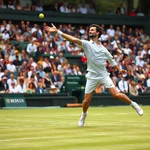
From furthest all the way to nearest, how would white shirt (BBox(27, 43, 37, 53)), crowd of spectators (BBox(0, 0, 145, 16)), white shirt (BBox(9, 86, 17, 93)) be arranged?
crowd of spectators (BBox(0, 0, 145, 16)) < white shirt (BBox(27, 43, 37, 53)) < white shirt (BBox(9, 86, 17, 93))

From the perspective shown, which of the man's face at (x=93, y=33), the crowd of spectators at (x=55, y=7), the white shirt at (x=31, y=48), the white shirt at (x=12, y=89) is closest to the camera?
the man's face at (x=93, y=33)

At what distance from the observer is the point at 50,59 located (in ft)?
97.1

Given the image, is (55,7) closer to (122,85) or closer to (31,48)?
(31,48)

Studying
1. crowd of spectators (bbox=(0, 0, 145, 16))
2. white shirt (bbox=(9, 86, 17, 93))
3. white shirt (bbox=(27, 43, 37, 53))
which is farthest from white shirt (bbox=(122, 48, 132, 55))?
white shirt (bbox=(9, 86, 17, 93))

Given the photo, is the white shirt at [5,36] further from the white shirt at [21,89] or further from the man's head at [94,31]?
the man's head at [94,31]

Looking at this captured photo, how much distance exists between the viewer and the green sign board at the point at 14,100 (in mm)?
25719

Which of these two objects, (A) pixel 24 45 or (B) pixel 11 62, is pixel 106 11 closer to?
(A) pixel 24 45

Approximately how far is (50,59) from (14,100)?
4.41m

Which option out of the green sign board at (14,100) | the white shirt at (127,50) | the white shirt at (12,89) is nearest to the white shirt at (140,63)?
the white shirt at (127,50)

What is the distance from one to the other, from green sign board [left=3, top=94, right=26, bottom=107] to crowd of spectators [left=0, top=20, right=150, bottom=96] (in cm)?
37

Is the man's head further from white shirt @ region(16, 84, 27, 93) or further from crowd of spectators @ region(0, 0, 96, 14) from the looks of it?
crowd of spectators @ region(0, 0, 96, 14)

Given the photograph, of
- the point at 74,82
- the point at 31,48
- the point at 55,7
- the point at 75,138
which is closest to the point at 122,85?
the point at 74,82

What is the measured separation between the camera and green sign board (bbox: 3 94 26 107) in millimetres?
25719

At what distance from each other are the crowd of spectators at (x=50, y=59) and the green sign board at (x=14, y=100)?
0.37 metres
